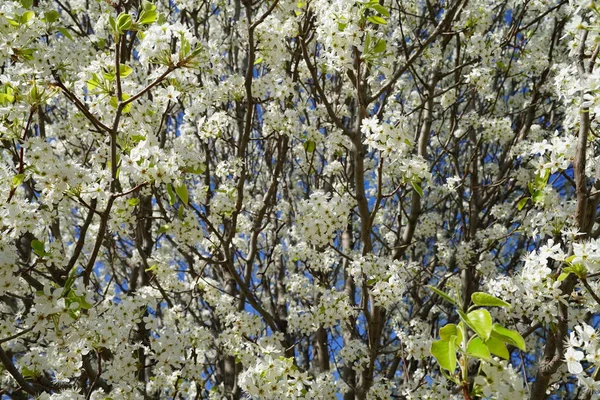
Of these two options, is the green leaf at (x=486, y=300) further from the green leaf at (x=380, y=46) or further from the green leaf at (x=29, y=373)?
the green leaf at (x=29, y=373)

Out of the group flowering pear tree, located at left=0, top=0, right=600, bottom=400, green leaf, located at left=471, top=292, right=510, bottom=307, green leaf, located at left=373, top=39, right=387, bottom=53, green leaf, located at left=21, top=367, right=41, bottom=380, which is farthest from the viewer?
green leaf, located at left=21, top=367, right=41, bottom=380

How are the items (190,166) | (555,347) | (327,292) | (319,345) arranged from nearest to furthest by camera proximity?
(555,347), (190,166), (327,292), (319,345)

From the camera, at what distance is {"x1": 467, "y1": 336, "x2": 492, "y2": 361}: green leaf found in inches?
66.1

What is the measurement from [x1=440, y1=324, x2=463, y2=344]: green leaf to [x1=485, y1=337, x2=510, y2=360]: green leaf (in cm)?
9

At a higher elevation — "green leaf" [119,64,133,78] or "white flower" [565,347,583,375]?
"green leaf" [119,64,133,78]

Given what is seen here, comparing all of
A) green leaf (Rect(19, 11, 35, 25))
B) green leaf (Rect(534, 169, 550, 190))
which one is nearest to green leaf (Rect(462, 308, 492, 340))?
green leaf (Rect(534, 169, 550, 190))

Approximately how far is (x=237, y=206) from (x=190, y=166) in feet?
5.85

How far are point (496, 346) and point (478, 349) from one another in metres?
0.09

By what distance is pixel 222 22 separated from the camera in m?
8.56

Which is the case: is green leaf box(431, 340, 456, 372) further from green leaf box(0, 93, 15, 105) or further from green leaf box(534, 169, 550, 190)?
green leaf box(0, 93, 15, 105)

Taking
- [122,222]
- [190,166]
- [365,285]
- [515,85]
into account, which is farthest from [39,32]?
[515,85]

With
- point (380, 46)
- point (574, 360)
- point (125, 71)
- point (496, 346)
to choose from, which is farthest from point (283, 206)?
point (496, 346)

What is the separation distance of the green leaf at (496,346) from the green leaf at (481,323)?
0.07 metres

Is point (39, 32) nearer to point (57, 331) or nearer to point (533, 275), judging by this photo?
point (57, 331)
